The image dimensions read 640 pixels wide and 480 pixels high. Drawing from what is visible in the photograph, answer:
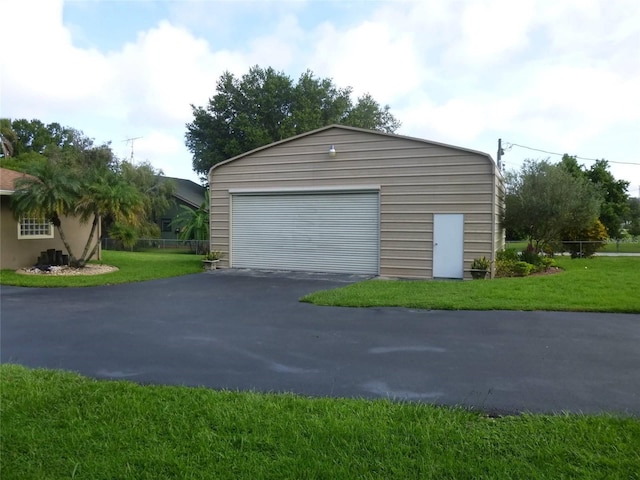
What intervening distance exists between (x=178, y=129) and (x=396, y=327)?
35990mm

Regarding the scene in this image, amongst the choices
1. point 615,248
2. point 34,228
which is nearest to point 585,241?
point 615,248

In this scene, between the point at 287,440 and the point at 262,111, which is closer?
the point at 287,440

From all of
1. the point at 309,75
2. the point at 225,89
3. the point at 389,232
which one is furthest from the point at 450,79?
the point at 225,89

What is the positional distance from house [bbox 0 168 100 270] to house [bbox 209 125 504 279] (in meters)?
5.43

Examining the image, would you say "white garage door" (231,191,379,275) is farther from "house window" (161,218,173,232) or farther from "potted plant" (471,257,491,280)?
"house window" (161,218,173,232)

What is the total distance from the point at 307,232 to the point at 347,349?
361 inches

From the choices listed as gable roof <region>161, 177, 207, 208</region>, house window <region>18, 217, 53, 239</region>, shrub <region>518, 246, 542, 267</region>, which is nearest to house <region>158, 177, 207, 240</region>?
gable roof <region>161, 177, 207, 208</region>

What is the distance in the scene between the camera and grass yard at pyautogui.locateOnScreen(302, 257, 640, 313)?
322 inches

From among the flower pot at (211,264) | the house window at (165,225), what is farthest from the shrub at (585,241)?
the house window at (165,225)

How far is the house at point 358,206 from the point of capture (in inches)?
496

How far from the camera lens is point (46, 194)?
13.2 metres

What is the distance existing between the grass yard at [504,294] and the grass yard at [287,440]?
4.94 meters

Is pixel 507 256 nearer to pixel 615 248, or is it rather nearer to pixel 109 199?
pixel 109 199

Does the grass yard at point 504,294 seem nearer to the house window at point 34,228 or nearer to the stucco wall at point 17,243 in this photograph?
the stucco wall at point 17,243
